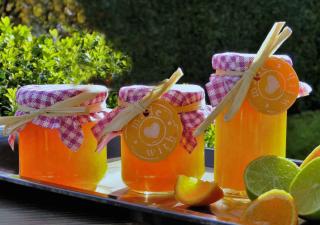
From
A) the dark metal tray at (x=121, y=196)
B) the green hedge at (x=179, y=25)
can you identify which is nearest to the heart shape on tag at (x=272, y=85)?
the dark metal tray at (x=121, y=196)

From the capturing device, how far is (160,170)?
1205mm

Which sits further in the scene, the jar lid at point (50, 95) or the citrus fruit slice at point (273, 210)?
the jar lid at point (50, 95)

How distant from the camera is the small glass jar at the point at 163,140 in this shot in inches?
46.1

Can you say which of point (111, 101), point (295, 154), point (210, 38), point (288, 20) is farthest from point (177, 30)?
point (111, 101)

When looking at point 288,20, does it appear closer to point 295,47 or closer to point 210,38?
point 295,47

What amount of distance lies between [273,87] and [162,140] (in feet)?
0.65

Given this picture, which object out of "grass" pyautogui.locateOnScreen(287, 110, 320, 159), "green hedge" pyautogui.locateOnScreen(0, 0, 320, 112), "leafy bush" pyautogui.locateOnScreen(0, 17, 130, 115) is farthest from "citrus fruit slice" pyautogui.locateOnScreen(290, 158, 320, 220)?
"green hedge" pyautogui.locateOnScreen(0, 0, 320, 112)

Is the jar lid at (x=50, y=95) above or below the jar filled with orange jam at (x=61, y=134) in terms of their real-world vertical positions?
above

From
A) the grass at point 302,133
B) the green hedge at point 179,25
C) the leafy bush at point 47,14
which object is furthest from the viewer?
the green hedge at point 179,25

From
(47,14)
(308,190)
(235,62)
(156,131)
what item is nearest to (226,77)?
(235,62)

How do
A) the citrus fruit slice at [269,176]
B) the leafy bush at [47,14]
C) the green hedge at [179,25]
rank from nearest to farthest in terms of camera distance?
the citrus fruit slice at [269,176] < the leafy bush at [47,14] < the green hedge at [179,25]

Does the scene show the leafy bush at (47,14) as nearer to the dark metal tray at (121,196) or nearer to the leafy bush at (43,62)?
the leafy bush at (43,62)

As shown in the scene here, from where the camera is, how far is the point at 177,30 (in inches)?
159

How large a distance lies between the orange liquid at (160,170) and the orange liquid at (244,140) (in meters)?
0.05
